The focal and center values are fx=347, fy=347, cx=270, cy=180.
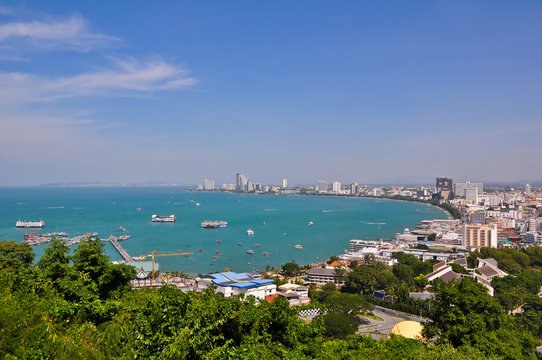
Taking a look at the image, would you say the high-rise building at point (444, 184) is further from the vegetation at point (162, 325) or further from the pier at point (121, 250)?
the vegetation at point (162, 325)

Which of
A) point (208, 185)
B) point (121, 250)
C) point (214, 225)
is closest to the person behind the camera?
point (121, 250)

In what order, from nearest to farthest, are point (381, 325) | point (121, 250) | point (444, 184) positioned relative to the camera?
1. point (381, 325)
2. point (121, 250)
3. point (444, 184)

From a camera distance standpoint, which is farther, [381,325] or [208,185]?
[208,185]

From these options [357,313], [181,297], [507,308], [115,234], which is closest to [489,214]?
[507,308]

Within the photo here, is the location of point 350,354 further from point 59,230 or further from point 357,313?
point 59,230

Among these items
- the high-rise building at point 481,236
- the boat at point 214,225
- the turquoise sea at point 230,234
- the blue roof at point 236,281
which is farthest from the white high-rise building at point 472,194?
the blue roof at point 236,281

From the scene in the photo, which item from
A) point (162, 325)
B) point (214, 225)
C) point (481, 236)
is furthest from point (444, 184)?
point (162, 325)

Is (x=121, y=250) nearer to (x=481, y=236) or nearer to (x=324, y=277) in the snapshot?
(x=324, y=277)


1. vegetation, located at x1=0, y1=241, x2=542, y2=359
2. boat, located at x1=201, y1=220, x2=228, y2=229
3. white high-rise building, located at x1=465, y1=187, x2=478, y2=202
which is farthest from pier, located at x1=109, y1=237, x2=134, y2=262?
white high-rise building, located at x1=465, y1=187, x2=478, y2=202
